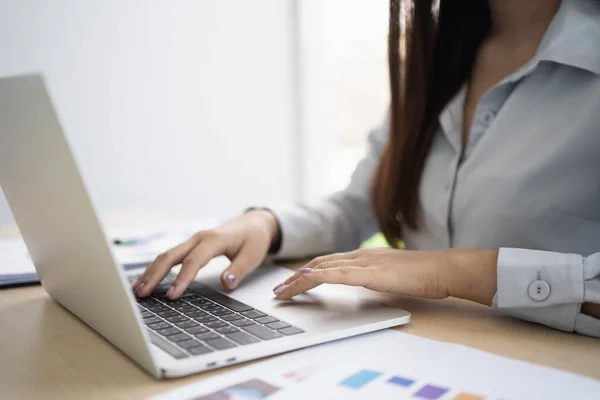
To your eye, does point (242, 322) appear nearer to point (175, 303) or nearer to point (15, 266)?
point (175, 303)

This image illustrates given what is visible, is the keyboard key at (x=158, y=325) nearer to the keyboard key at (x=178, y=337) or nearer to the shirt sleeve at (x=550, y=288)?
the keyboard key at (x=178, y=337)

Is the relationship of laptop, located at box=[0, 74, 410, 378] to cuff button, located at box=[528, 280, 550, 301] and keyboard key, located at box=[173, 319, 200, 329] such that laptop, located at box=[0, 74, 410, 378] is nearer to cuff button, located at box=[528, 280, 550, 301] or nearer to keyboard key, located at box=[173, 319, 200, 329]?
keyboard key, located at box=[173, 319, 200, 329]

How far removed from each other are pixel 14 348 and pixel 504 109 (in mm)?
704

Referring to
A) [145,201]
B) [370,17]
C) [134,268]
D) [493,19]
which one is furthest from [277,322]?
[370,17]

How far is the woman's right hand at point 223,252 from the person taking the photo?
0.73 m

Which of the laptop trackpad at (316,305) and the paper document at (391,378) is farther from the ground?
the paper document at (391,378)

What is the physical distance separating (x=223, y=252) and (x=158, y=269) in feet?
0.35

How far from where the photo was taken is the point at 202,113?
2.57 m

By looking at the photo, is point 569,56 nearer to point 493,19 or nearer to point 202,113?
point 493,19

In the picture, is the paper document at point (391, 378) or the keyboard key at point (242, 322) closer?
the paper document at point (391, 378)

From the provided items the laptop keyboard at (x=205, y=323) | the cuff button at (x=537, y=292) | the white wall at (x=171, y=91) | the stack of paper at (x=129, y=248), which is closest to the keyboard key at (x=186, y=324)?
the laptop keyboard at (x=205, y=323)

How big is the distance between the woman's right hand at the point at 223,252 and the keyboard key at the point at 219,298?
0.06 feet

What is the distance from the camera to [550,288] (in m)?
0.63

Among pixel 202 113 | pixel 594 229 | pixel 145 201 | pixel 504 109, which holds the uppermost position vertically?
pixel 504 109
